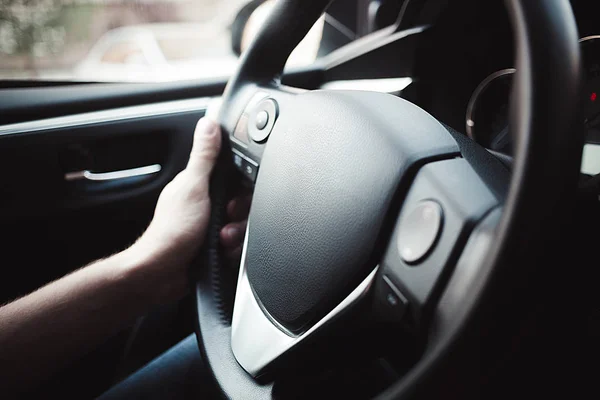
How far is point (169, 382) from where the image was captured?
2.63 feet

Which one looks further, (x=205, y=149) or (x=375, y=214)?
(x=205, y=149)

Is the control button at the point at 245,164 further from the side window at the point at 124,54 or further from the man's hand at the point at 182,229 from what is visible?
the side window at the point at 124,54

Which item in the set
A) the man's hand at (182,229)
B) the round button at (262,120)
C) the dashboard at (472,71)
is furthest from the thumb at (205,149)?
the dashboard at (472,71)

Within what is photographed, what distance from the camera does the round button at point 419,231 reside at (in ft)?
1.56

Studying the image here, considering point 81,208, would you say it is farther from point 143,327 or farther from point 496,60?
point 496,60

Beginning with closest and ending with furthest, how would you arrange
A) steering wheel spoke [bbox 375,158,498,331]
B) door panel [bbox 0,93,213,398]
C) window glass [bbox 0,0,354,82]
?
steering wheel spoke [bbox 375,158,498,331] → door panel [bbox 0,93,213,398] → window glass [bbox 0,0,354,82]

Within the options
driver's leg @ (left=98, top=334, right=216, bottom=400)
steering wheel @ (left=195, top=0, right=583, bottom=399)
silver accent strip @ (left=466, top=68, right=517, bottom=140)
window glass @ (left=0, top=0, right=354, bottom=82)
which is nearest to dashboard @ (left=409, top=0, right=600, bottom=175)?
silver accent strip @ (left=466, top=68, right=517, bottom=140)

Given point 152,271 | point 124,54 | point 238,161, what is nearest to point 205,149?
point 238,161

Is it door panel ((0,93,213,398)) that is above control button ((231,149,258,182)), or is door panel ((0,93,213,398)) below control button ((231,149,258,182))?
below

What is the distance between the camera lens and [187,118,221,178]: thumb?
2.82ft

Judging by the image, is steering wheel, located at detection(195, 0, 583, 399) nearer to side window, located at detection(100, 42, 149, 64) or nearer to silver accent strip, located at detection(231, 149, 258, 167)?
silver accent strip, located at detection(231, 149, 258, 167)

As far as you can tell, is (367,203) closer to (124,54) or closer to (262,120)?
(262,120)

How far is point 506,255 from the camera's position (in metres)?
0.33

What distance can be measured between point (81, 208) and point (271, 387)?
714mm
